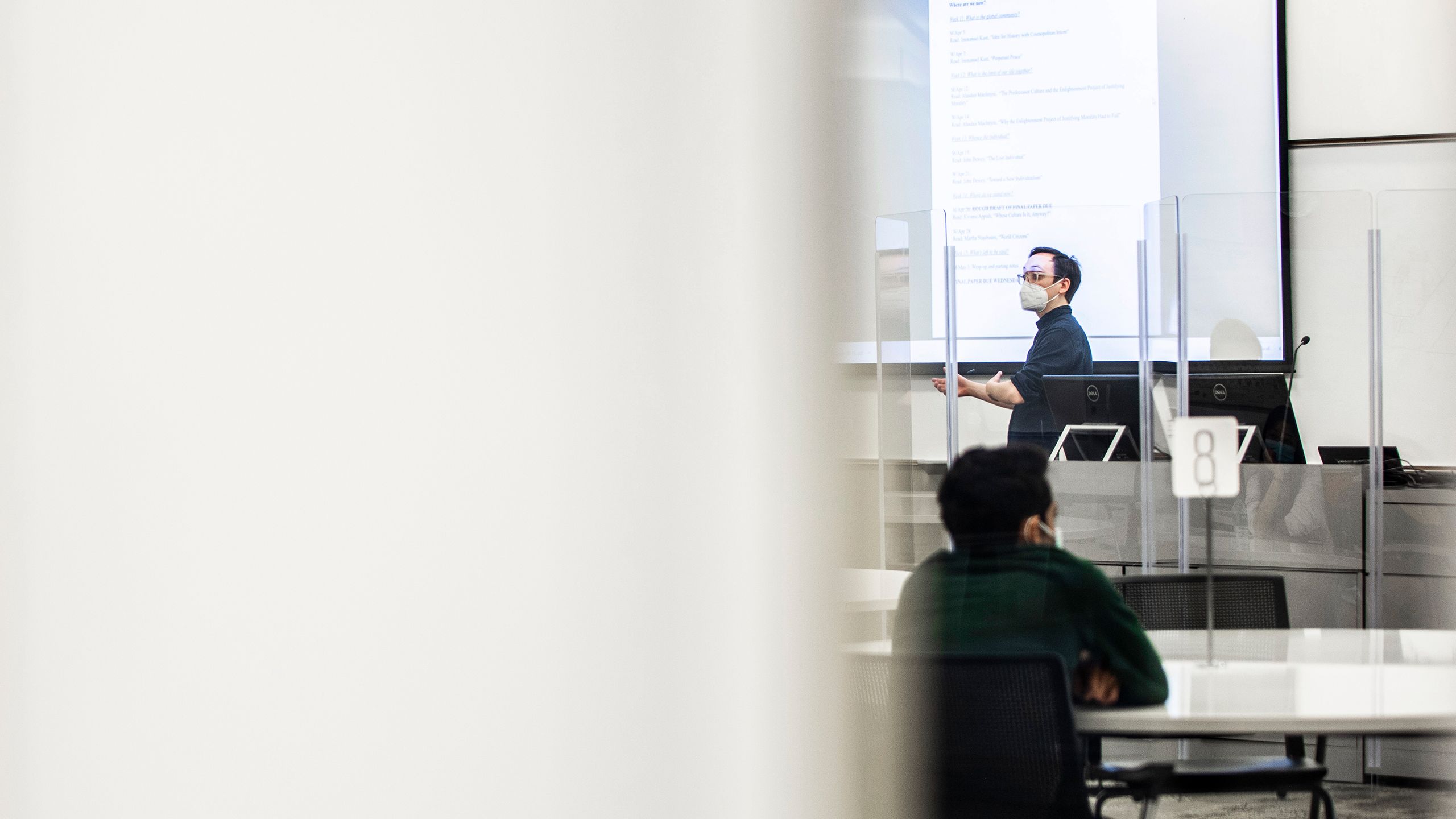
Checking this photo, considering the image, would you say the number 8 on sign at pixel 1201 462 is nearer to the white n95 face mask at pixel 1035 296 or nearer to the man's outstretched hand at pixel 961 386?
the man's outstretched hand at pixel 961 386

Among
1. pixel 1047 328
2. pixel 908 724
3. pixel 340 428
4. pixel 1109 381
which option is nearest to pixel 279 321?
pixel 340 428

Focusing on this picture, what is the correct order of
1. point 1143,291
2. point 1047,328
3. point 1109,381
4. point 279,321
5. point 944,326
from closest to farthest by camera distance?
1. point 279,321
2. point 944,326
3. point 1047,328
4. point 1109,381
5. point 1143,291

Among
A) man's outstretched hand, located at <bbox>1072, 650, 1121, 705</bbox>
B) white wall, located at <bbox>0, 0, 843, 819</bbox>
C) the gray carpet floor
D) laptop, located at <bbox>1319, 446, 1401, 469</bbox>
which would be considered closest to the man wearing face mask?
man's outstretched hand, located at <bbox>1072, 650, 1121, 705</bbox>

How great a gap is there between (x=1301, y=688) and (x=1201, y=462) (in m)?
0.24

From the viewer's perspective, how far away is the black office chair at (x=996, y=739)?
2.54 feet

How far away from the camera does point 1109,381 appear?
2.23 m

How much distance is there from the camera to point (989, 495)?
0.96 meters

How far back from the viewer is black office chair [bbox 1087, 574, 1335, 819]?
97 cm

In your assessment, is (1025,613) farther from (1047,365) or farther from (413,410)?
(1047,365)

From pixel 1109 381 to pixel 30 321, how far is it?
6.13 feet

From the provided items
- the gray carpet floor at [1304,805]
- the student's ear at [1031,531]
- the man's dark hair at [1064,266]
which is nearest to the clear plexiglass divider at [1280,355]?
the man's dark hair at [1064,266]

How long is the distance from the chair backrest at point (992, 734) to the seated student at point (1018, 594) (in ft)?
0.06

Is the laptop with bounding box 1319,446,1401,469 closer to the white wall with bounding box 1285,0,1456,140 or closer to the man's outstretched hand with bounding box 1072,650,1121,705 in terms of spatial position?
the white wall with bounding box 1285,0,1456,140

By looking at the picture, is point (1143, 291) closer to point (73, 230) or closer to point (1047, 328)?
point (1047, 328)
